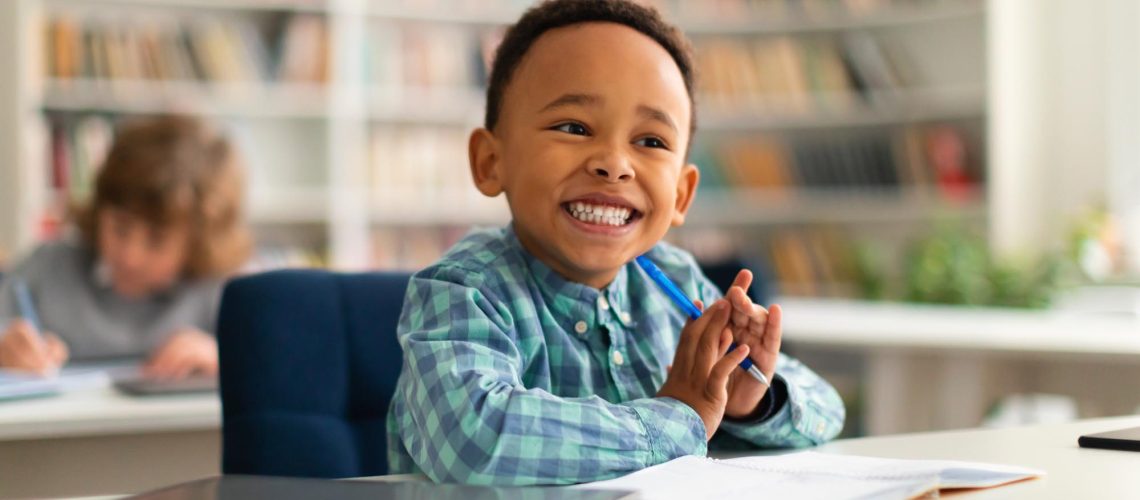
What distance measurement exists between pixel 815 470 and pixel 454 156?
380 centimetres

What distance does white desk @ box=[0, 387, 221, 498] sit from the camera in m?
1.57

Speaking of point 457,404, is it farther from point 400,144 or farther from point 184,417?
point 400,144

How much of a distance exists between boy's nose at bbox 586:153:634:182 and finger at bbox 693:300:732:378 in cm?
14

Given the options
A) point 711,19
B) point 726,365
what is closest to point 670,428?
point 726,365

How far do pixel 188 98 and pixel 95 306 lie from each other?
176 cm

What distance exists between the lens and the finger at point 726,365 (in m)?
0.93

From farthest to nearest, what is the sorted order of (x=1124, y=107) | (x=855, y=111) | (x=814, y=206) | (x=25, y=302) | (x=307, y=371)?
1. (x=814, y=206)
2. (x=855, y=111)
3. (x=1124, y=107)
4. (x=25, y=302)
5. (x=307, y=371)

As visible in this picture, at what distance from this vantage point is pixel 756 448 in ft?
3.59

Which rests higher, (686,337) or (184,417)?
(686,337)

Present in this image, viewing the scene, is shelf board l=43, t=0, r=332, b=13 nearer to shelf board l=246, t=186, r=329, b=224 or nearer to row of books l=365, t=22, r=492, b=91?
row of books l=365, t=22, r=492, b=91

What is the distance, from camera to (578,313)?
1074mm

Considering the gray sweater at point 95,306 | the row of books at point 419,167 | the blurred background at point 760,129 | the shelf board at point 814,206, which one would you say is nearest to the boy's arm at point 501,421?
the gray sweater at point 95,306

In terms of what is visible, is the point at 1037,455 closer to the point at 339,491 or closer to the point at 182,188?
the point at 339,491

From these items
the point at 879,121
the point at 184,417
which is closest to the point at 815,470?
the point at 184,417
